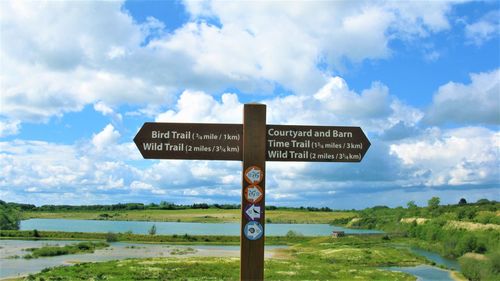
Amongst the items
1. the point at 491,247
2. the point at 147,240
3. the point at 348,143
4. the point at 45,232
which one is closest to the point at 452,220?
the point at 491,247

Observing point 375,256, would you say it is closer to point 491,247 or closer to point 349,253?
point 349,253

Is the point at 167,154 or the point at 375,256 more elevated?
the point at 167,154

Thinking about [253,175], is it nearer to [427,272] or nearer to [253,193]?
[253,193]

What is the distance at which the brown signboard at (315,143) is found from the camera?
5.41 meters

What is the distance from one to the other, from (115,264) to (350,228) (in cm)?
5298

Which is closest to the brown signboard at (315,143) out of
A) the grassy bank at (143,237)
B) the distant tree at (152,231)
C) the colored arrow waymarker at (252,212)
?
the colored arrow waymarker at (252,212)

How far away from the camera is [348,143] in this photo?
18.2 ft

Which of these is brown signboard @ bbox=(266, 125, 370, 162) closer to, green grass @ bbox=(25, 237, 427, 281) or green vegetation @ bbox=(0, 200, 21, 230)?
green grass @ bbox=(25, 237, 427, 281)

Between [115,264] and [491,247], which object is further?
[491,247]

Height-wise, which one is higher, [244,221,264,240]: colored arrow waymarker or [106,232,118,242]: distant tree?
[244,221,264,240]: colored arrow waymarker

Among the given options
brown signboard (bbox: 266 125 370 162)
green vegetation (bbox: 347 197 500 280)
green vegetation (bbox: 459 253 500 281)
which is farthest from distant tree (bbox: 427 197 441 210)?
brown signboard (bbox: 266 125 370 162)

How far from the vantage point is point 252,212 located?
5254mm

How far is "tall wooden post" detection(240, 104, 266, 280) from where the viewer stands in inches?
207

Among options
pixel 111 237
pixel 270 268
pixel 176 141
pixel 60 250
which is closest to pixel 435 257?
pixel 270 268
